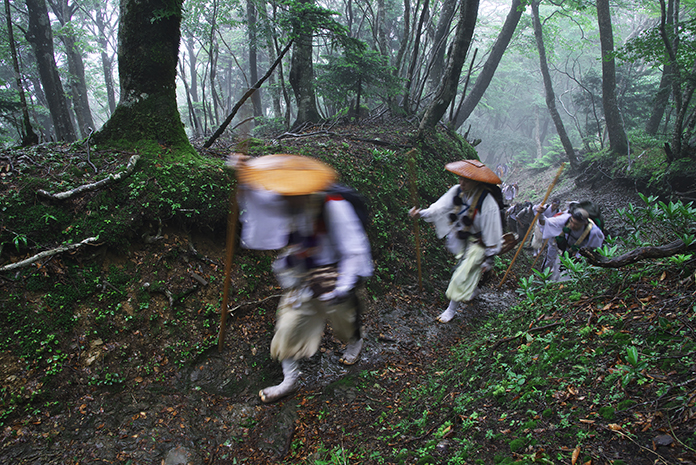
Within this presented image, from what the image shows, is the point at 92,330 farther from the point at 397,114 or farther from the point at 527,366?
the point at 397,114

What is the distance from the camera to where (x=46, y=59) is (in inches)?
352

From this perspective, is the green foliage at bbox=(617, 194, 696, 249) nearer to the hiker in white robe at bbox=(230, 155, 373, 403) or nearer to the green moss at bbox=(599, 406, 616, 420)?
the green moss at bbox=(599, 406, 616, 420)

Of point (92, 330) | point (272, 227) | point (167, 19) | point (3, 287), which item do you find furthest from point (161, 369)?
point (167, 19)

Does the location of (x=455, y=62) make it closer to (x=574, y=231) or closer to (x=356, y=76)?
(x=356, y=76)

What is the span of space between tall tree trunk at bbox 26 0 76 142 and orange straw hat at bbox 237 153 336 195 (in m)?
8.91

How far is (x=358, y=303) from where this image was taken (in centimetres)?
342

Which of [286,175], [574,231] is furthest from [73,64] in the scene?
[574,231]

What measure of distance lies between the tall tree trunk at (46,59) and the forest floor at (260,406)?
820 cm

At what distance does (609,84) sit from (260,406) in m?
17.3

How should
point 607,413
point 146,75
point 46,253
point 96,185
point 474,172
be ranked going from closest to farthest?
point 607,413
point 46,253
point 96,185
point 474,172
point 146,75

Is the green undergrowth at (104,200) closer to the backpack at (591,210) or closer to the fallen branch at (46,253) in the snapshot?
the fallen branch at (46,253)

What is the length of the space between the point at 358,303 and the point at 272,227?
1160 millimetres

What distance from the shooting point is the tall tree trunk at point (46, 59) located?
8797 mm

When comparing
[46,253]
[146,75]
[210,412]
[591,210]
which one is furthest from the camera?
[591,210]
